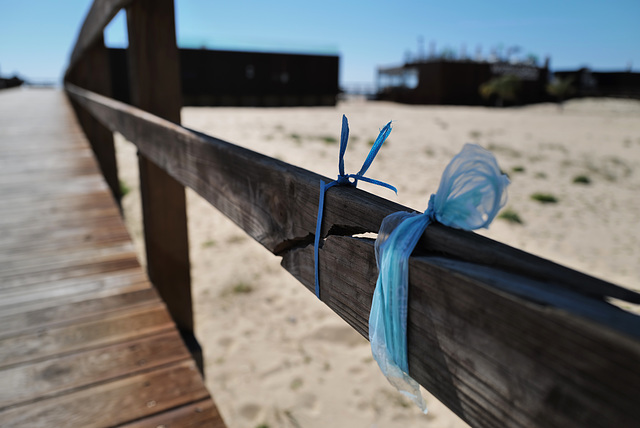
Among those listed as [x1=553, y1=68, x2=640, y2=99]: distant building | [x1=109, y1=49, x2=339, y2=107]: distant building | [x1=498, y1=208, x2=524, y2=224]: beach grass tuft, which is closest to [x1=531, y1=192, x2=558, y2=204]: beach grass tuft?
[x1=498, y1=208, x2=524, y2=224]: beach grass tuft

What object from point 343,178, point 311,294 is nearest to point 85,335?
point 343,178

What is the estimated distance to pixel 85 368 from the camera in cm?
167

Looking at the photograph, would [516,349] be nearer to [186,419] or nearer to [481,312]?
[481,312]

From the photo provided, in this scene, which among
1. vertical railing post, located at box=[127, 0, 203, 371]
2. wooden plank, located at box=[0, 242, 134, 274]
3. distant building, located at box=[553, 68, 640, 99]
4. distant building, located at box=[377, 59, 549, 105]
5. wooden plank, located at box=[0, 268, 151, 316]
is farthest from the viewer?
distant building, located at box=[553, 68, 640, 99]

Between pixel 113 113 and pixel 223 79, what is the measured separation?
88.5ft

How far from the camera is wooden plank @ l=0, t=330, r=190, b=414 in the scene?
5.06 feet

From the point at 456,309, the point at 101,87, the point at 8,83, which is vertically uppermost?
the point at 101,87

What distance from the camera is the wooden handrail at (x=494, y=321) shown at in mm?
390

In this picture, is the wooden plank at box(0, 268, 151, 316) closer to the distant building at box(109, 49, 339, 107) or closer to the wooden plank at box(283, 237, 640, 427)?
the wooden plank at box(283, 237, 640, 427)

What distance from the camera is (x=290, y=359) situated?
3.95m

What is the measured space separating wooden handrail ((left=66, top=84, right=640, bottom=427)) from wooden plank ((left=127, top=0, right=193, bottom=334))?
176 cm

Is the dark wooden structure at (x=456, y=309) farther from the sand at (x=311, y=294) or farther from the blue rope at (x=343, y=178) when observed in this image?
the sand at (x=311, y=294)

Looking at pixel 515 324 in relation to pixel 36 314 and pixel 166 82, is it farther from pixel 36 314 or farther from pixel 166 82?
pixel 166 82

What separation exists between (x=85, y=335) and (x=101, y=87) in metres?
4.62
